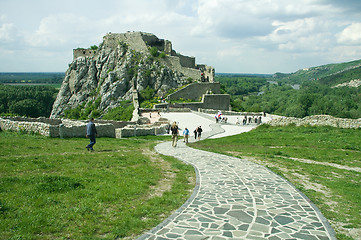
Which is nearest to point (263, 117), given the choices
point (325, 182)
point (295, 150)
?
point (295, 150)

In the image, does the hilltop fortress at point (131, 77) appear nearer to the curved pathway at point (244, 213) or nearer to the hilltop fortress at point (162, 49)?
the hilltop fortress at point (162, 49)

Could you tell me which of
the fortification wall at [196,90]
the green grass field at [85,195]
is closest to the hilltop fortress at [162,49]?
the fortification wall at [196,90]

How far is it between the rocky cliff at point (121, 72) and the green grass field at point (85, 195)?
43770mm

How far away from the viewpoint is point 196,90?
5194cm

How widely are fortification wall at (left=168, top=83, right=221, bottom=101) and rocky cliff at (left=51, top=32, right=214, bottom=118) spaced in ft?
12.5

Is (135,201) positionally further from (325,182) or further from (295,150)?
(295,150)

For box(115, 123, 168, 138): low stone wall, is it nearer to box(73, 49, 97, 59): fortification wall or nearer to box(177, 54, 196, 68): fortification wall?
box(177, 54, 196, 68): fortification wall

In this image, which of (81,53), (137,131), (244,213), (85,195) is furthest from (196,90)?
(244,213)

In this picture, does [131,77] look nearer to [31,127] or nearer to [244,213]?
[31,127]

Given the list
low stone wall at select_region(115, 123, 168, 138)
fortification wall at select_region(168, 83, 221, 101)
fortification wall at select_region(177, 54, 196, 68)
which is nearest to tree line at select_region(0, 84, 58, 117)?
fortification wall at select_region(177, 54, 196, 68)

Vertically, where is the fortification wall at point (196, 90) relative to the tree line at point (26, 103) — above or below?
above

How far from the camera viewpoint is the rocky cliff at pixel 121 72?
54.9 m

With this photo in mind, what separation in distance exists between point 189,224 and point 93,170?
476cm

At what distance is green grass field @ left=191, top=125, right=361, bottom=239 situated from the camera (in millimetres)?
6573
